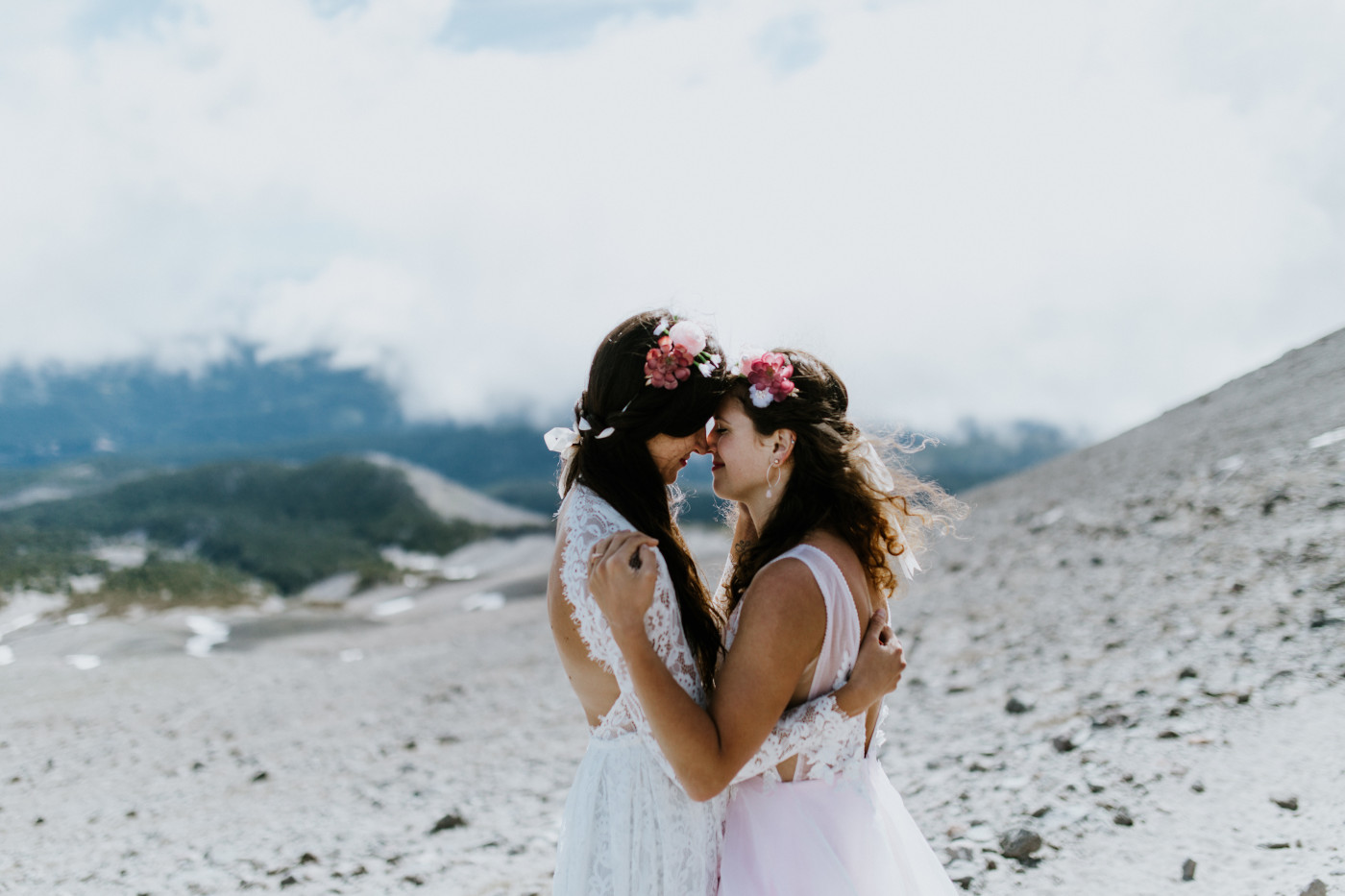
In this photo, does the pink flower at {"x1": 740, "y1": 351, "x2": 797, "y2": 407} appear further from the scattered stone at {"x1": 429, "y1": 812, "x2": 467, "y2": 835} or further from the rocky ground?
the scattered stone at {"x1": 429, "y1": 812, "x2": 467, "y2": 835}

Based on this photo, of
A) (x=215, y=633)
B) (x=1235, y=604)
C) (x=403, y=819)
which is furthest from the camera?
(x=215, y=633)

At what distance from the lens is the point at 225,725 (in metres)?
14.8

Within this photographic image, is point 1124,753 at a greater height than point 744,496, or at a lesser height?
lesser

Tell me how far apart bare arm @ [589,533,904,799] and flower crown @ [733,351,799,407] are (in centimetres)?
62

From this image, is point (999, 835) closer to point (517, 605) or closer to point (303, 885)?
point (303, 885)

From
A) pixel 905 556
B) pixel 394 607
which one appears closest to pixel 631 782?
pixel 905 556

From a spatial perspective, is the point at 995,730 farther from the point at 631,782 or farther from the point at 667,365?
the point at 667,365

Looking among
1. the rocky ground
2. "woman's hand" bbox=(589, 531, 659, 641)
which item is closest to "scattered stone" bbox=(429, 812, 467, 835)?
the rocky ground

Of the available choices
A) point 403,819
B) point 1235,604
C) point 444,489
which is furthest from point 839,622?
point 444,489

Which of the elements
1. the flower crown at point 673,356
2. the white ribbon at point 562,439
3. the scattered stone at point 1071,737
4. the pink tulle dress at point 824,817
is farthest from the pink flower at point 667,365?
the scattered stone at point 1071,737

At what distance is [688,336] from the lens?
9.86 ft

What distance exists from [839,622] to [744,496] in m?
0.63

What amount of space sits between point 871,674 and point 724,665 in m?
0.55

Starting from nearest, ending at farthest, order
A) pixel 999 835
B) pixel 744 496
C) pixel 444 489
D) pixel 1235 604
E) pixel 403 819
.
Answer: pixel 744 496 < pixel 999 835 < pixel 403 819 < pixel 1235 604 < pixel 444 489
